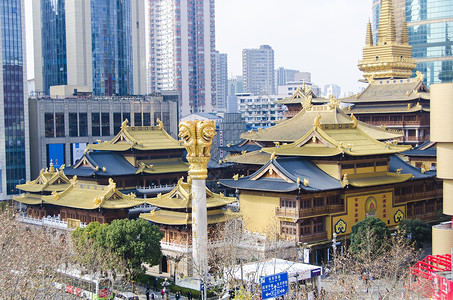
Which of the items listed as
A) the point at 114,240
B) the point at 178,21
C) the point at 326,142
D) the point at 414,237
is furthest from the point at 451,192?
the point at 178,21

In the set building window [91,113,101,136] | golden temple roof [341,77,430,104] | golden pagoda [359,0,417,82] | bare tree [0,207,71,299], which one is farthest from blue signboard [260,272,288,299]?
building window [91,113,101,136]

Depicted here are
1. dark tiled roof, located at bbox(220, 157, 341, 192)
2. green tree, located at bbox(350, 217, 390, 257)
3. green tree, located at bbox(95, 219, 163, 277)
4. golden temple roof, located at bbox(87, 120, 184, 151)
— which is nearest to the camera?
green tree, located at bbox(95, 219, 163, 277)

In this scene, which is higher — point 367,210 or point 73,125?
point 73,125

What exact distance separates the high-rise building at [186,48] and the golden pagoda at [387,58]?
278 feet

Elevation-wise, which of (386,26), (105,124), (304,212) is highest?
(386,26)

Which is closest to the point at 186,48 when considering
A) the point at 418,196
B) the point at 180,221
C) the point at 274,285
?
the point at 418,196

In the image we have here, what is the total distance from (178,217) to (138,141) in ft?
70.9

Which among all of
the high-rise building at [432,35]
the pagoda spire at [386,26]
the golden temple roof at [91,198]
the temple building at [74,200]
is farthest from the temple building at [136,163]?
A: the high-rise building at [432,35]

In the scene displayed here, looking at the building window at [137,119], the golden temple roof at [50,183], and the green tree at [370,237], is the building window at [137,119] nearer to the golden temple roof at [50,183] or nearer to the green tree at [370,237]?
the golden temple roof at [50,183]

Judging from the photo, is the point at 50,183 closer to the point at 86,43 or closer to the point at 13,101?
the point at 13,101

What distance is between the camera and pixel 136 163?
74.1 metres

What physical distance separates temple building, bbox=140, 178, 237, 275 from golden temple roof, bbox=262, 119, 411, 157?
24.6 feet

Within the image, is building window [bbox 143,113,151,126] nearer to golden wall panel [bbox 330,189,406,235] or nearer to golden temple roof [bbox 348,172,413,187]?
Result: golden temple roof [bbox 348,172,413,187]

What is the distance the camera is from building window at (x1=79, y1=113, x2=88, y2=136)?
328 ft
